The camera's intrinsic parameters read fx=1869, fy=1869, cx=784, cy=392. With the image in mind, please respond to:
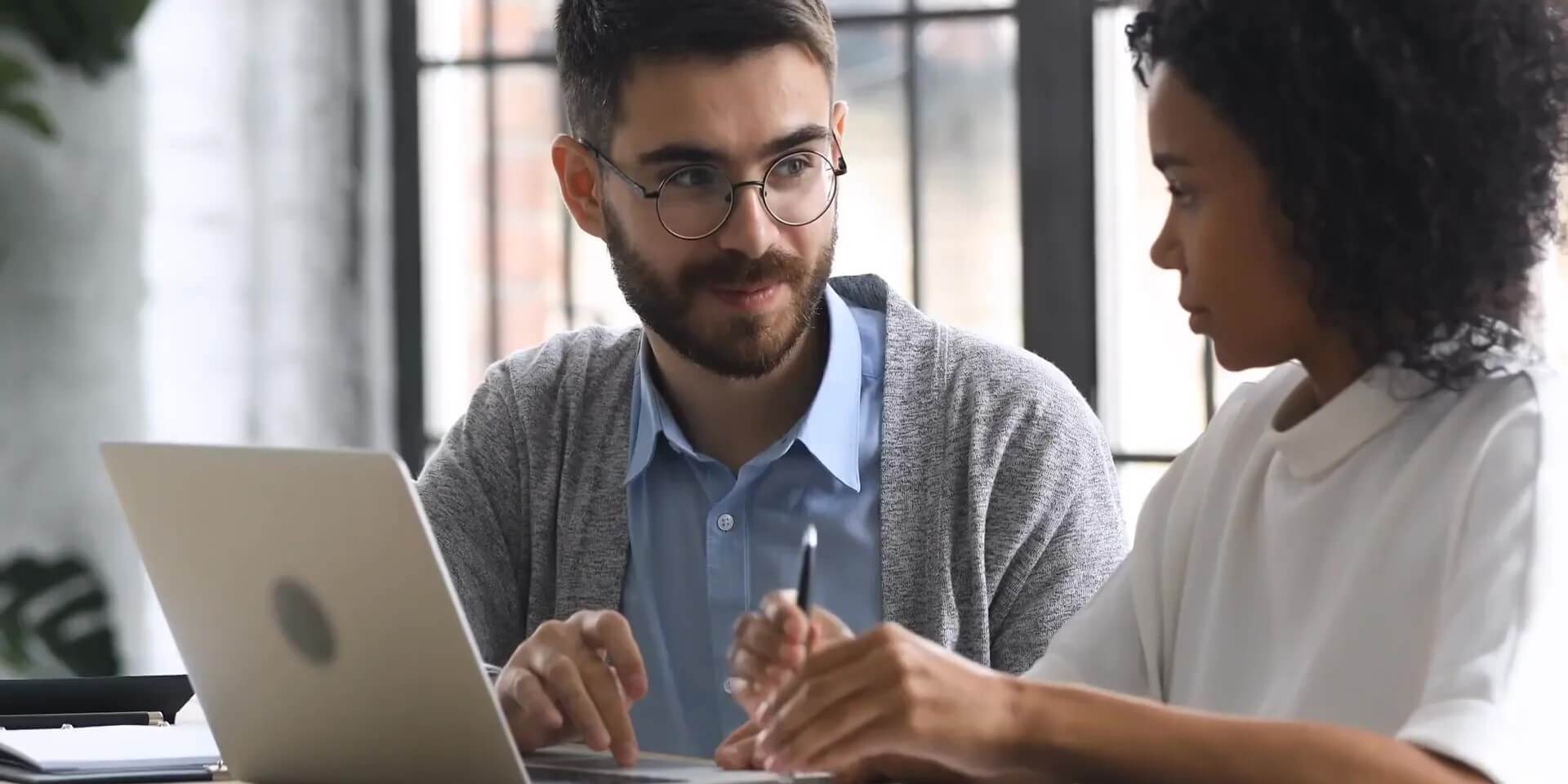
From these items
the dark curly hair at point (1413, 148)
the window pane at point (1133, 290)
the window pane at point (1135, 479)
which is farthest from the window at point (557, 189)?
the dark curly hair at point (1413, 148)

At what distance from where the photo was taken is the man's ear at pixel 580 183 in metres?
1.80

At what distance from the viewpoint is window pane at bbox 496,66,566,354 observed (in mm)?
3053

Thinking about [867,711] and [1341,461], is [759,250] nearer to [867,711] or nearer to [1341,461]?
[1341,461]

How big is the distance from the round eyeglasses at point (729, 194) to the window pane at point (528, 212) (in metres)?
1.42

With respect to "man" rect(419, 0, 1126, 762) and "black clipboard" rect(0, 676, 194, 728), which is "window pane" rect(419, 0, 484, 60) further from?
"black clipboard" rect(0, 676, 194, 728)

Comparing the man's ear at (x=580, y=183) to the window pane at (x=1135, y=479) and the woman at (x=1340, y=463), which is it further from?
the window pane at (x=1135, y=479)

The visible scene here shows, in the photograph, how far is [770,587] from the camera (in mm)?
1679

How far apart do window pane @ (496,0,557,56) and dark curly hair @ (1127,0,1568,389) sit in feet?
6.81

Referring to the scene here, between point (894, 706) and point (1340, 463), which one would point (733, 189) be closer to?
point (1340, 463)

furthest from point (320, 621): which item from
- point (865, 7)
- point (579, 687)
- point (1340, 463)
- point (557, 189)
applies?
point (557, 189)

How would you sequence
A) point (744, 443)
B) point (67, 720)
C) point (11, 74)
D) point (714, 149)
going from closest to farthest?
point (67, 720)
point (714, 149)
point (744, 443)
point (11, 74)

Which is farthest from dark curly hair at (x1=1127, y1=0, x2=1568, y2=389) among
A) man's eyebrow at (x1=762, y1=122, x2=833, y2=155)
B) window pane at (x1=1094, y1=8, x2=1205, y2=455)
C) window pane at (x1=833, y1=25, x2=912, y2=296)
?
window pane at (x1=833, y1=25, x2=912, y2=296)

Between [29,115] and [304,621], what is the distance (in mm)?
1804

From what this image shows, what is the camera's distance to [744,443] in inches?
68.2
